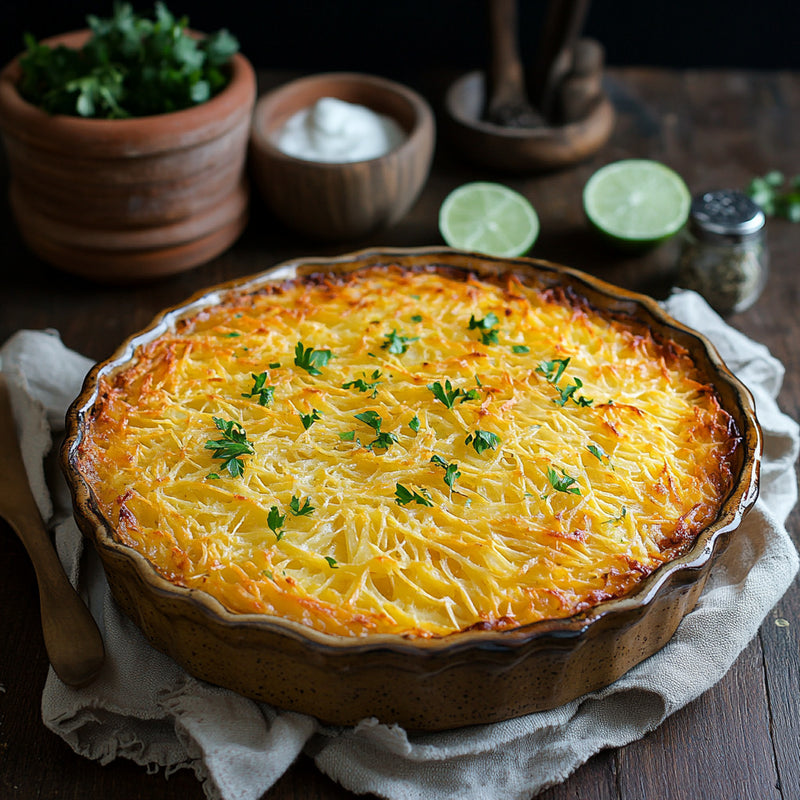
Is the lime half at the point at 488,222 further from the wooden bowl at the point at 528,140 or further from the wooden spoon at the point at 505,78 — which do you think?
the wooden spoon at the point at 505,78

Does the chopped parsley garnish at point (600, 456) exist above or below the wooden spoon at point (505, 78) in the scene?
above

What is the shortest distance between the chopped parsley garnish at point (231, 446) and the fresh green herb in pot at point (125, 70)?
1.87 metres

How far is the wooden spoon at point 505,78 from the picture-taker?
505 cm

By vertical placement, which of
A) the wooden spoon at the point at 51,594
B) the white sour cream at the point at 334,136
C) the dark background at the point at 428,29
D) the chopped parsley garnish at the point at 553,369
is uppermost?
the chopped parsley garnish at the point at 553,369

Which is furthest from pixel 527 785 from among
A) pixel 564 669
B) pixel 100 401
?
pixel 100 401

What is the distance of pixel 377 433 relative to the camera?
2787 millimetres

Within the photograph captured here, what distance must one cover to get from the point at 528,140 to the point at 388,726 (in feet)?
11.0

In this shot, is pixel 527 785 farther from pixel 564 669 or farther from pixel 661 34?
pixel 661 34

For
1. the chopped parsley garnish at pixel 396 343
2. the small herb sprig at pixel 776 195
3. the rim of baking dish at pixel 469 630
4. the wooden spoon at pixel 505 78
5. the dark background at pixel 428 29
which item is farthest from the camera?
the dark background at pixel 428 29

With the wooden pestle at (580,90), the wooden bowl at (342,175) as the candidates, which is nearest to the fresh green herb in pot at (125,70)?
the wooden bowl at (342,175)

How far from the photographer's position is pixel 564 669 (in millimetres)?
2410

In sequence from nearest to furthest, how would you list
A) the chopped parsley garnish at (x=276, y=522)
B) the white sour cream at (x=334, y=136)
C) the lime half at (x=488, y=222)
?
the chopped parsley garnish at (x=276, y=522) → the lime half at (x=488, y=222) → the white sour cream at (x=334, y=136)

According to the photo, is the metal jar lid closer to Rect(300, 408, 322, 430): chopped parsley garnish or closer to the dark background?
Rect(300, 408, 322, 430): chopped parsley garnish

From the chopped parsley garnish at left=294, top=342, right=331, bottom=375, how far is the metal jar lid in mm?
1851
